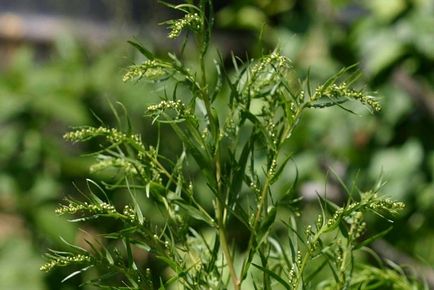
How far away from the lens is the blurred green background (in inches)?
109

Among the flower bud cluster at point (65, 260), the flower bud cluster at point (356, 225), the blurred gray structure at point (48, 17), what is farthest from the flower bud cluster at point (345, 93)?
the blurred gray structure at point (48, 17)

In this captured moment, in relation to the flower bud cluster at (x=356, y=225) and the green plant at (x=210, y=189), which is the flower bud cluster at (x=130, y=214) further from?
the flower bud cluster at (x=356, y=225)

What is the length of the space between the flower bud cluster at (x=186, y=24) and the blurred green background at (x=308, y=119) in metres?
1.79

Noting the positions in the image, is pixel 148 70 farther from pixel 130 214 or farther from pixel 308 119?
pixel 308 119

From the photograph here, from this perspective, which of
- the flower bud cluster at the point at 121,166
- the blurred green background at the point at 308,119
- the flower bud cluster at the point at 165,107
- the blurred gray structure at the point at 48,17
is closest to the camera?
the flower bud cluster at the point at 165,107

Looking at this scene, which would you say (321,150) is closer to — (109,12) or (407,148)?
(407,148)

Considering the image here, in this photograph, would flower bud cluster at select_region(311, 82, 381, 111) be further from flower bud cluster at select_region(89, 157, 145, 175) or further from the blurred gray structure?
the blurred gray structure

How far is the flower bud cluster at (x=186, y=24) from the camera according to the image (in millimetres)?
776

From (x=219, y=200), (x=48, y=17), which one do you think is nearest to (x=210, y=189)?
(x=219, y=200)

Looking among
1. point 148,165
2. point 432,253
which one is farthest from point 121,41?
point 148,165

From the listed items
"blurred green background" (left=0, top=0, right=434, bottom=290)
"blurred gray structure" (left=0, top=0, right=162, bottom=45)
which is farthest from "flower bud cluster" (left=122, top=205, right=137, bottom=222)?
"blurred gray structure" (left=0, top=0, right=162, bottom=45)

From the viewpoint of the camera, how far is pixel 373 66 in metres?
2.83

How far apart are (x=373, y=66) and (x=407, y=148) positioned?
234 millimetres

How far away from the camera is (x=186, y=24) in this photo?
0.80 metres
